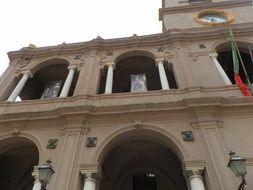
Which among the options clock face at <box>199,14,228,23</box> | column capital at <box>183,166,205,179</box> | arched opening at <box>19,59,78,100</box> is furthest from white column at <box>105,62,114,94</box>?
clock face at <box>199,14,228,23</box>

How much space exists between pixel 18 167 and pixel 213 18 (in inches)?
632

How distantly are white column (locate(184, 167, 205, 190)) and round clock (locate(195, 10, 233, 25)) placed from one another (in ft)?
41.5

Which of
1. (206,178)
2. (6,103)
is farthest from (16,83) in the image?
(206,178)

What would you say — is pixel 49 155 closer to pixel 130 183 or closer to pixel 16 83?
pixel 130 183

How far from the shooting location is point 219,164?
28.9ft

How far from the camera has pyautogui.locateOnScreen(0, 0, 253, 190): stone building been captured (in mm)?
9469

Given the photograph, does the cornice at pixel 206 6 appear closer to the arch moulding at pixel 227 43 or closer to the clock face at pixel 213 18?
the clock face at pixel 213 18

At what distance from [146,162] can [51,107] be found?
5294mm

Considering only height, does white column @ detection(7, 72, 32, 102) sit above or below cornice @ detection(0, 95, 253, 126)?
above

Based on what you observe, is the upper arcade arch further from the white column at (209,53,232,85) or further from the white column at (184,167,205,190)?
the white column at (184,167,205,190)

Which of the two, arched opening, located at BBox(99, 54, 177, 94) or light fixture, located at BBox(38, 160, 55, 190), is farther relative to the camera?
arched opening, located at BBox(99, 54, 177, 94)

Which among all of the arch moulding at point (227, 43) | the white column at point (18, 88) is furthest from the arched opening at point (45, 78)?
the arch moulding at point (227, 43)

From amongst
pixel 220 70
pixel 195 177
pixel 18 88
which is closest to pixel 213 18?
pixel 220 70

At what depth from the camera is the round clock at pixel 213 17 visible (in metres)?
18.9
